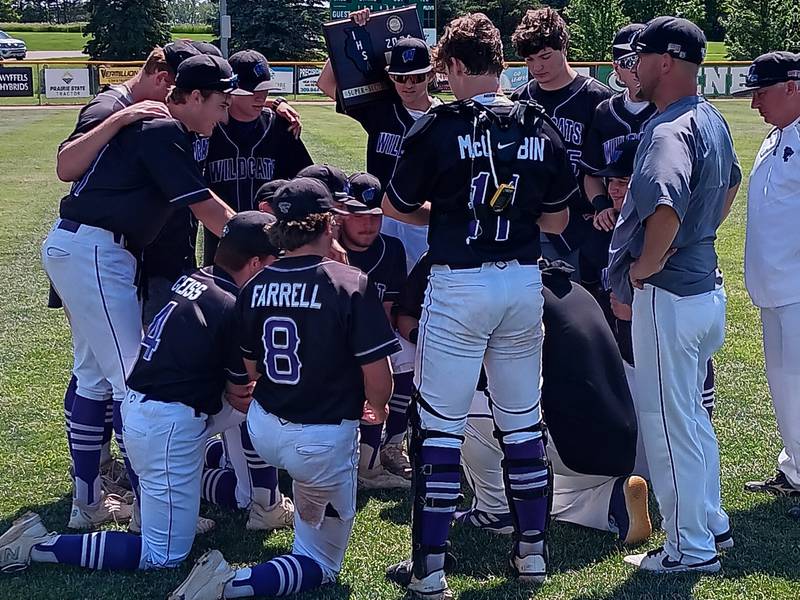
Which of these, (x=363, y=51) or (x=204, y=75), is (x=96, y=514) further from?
(x=363, y=51)

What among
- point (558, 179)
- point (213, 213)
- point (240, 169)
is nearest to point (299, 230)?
point (213, 213)

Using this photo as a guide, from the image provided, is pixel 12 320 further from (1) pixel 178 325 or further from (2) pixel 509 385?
(2) pixel 509 385

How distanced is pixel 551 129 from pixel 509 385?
1.06m

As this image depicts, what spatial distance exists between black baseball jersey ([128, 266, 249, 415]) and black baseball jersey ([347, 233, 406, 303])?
3.65 ft

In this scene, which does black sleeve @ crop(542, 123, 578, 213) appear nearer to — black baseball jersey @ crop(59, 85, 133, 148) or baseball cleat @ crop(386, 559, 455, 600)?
baseball cleat @ crop(386, 559, 455, 600)

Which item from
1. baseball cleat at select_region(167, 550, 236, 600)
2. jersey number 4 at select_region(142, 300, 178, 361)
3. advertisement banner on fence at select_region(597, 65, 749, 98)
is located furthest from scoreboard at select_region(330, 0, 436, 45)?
baseball cleat at select_region(167, 550, 236, 600)

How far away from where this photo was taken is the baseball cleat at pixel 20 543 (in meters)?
4.02

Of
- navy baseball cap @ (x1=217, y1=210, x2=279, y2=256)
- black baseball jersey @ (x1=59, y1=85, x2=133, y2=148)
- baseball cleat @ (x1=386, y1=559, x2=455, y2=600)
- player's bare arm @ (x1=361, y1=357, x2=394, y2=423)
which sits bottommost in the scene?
baseball cleat @ (x1=386, y1=559, x2=455, y2=600)

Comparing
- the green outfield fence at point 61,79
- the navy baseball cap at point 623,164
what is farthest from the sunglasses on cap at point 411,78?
the green outfield fence at point 61,79

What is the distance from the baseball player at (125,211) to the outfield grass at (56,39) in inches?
2448

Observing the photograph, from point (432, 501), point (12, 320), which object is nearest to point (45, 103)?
point (12, 320)

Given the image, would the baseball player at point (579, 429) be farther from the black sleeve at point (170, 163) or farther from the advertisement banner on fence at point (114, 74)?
the advertisement banner on fence at point (114, 74)

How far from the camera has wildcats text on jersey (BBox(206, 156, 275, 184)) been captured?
559 centimetres

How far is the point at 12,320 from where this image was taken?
28.1 feet
